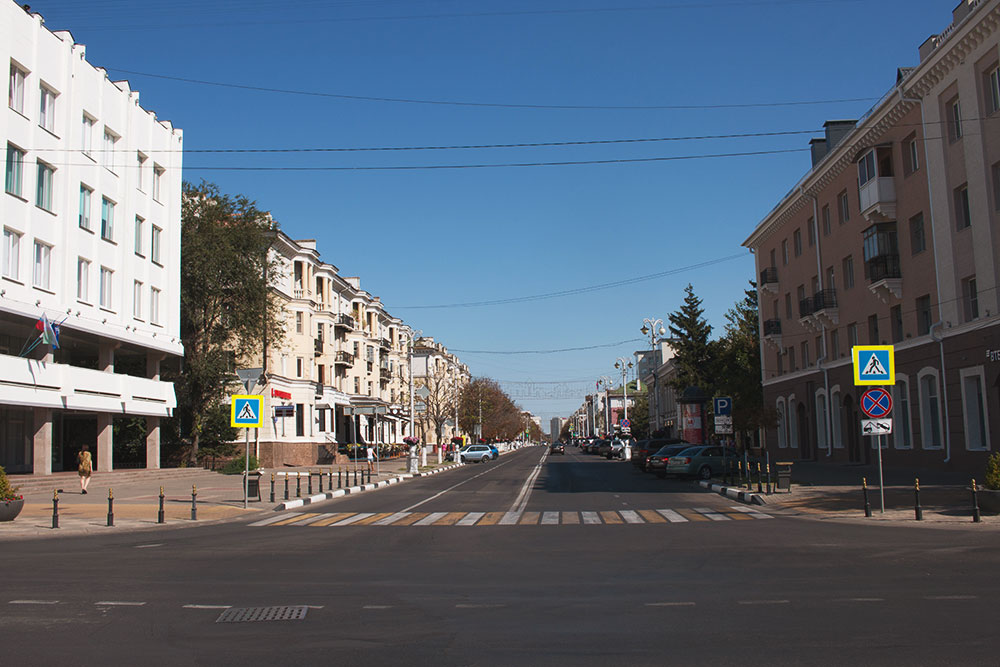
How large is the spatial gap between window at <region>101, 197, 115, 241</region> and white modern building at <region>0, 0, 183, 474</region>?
0.21 feet

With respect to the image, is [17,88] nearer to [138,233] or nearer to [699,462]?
[138,233]

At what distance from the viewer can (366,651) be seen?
743 cm

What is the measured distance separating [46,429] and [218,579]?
25.8 meters

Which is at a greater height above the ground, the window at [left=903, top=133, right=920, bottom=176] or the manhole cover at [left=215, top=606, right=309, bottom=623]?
the window at [left=903, top=133, right=920, bottom=176]

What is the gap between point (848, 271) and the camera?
138 feet

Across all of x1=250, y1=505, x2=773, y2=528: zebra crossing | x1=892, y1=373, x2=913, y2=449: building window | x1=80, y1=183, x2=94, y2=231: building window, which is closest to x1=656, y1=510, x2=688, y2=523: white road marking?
x1=250, y1=505, x2=773, y2=528: zebra crossing

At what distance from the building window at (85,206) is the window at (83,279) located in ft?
4.79

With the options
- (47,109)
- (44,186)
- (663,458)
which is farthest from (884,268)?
(47,109)

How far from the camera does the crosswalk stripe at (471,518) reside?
19.4 m

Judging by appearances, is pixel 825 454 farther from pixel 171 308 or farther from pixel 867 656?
pixel 867 656

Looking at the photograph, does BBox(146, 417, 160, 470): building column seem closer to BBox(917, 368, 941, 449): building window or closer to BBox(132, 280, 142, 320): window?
BBox(132, 280, 142, 320): window

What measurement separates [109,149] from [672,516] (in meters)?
31.0

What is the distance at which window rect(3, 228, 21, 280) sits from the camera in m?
30.6

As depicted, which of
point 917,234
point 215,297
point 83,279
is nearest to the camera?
point 917,234
